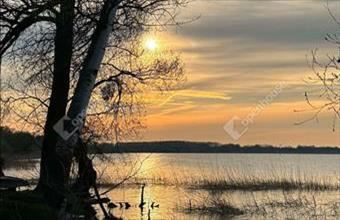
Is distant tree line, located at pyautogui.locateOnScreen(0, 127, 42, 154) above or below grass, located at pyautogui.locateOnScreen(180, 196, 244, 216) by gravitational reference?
above

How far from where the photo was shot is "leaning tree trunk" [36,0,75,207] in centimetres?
1513

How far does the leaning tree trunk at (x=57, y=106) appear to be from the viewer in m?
15.1

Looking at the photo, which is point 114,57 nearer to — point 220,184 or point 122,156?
point 122,156

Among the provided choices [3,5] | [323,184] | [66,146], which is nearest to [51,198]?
[66,146]

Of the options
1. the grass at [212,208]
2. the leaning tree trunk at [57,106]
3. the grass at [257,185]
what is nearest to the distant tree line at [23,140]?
the leaning tree trunk at [57,106]

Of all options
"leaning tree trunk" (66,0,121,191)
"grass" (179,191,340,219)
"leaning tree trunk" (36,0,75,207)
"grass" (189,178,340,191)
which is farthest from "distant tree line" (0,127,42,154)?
"grass" (189,178,340,191)

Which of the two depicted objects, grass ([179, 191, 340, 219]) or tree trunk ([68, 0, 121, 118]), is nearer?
tree trunk ([68, 0, 121, 118])

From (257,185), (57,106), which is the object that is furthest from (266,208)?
(57,106)

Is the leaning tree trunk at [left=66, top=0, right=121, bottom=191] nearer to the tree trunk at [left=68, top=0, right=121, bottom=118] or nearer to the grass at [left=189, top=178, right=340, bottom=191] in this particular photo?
the tree trunk at [left=68, top=0, right=121, bottom=118]

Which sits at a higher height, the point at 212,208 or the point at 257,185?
the point at 257,185

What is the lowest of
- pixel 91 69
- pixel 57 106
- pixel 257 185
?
pixel 257 185

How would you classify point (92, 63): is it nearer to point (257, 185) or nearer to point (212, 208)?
point (212, 208)

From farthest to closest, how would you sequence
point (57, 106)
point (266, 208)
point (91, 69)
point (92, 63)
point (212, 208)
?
point (266, 208) → point (212, 208) → point (57, 106) → point (92, 63) → point (91, 69)

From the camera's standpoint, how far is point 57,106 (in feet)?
59.0
